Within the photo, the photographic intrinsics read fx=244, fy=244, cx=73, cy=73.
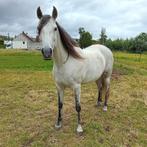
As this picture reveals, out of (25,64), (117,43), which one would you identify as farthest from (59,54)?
(117,43)

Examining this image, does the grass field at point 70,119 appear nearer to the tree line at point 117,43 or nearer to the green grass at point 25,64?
the green grass at point 25,64

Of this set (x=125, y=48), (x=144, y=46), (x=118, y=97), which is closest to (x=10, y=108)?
(x=118, y=97)

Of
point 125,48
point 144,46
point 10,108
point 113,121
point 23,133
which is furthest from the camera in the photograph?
point 125,48

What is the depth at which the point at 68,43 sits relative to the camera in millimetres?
3854

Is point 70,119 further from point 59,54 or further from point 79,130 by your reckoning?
point 59,54

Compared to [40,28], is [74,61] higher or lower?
lower

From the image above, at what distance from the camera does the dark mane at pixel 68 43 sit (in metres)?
3.73

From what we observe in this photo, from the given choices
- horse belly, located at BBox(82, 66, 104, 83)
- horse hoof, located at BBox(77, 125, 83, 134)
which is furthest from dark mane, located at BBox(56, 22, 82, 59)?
horse hoof, located at BBox(77, 125, 83, 134)

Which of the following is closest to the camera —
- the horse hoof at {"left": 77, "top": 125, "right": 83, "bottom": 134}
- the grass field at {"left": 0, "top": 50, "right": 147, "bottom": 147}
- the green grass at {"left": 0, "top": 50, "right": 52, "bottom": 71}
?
the grass field at {"left": 0, "top": 50, "right": 147, "bottom": 147}

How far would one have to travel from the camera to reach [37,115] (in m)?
5.09

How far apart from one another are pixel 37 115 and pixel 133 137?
2018 mm

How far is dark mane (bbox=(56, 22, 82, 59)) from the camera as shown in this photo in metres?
3.73

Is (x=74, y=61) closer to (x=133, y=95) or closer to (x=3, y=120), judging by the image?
(x=3, y=120)

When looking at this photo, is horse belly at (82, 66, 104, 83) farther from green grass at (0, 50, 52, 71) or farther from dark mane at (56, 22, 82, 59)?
green grass at (0, 50, 52, 71)
